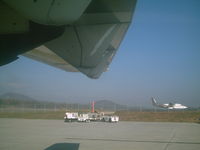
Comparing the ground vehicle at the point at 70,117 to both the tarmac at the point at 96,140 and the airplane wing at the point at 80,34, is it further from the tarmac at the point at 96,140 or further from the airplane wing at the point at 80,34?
the airplane wing at the point at 80,34

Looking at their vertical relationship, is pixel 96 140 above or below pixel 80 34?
below

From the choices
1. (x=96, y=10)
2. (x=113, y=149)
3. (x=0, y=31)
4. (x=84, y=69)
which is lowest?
(x=113, y=149)

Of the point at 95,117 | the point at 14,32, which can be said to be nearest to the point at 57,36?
the point at 14,32

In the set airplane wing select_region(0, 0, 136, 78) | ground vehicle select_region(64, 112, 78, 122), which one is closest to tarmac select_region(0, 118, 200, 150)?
airplane wing select_region(0, 0, 136, 78)

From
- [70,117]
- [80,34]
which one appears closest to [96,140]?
[80,34]

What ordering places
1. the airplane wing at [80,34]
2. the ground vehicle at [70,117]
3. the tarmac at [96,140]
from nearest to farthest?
1. the airplane wing at [80,34]
2. the tarmac at [96,140]
3. the ground vehicle at [70,117]

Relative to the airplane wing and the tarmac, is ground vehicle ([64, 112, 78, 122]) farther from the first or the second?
the airplane wing

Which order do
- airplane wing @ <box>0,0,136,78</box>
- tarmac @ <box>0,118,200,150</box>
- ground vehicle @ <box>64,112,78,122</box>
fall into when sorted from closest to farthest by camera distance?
airplane wing @ <box>0,0,136,78</box>, tarmac @ <box>0,118,200,150</box>, ground vehicle @ <box>64,112,78,122</box>

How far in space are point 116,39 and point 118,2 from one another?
0.68 metres

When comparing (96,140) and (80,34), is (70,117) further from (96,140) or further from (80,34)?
(80,34)

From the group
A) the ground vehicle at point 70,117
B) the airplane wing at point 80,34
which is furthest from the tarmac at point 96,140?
the ground vehicle at point 70,117

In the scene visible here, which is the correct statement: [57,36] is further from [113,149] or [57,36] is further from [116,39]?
[113,149]

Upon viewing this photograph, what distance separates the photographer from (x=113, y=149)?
35.3 feet

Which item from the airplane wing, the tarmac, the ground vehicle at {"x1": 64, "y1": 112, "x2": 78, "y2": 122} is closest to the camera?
the airplane wing
